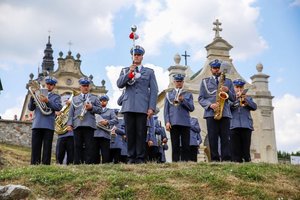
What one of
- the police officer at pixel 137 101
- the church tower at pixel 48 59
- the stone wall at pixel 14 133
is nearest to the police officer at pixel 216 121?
the police officer at pixel 137 101

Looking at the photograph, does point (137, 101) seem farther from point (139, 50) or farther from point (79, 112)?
point (79, 112)

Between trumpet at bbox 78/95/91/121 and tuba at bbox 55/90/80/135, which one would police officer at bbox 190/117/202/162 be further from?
trumpet at bbox 78/95/91/121

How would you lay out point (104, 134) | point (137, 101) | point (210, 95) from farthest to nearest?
point (104, 134)
point (210, 95)
point (137, 101)

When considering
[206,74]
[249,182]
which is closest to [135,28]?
[249,182]

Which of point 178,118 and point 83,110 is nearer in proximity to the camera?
point 83,110

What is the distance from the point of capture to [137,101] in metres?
9.59

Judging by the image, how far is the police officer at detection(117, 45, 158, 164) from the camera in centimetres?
954

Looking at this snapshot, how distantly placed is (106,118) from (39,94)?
249cm

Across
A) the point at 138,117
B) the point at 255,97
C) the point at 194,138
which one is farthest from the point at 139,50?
the point at 255,97

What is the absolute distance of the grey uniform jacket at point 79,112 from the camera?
34.6 feet

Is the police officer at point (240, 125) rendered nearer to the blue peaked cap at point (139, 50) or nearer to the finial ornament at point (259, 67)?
the blue peaked cap at point (139, 50)

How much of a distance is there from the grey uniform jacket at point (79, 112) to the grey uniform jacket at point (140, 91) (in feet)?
3.69

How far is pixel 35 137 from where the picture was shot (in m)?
10.5

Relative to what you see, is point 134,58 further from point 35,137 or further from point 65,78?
point 65,78
